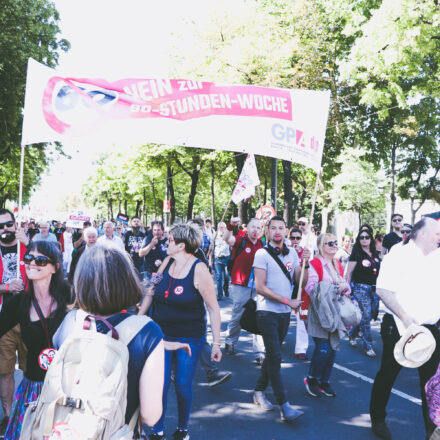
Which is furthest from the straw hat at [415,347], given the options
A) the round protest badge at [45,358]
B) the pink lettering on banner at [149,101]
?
the pink lettering on banner at [149,101]

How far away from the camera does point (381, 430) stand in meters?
3.91

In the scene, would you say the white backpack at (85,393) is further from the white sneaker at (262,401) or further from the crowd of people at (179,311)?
the white sneaker at (262,401)

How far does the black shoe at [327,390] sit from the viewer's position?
4.86 metres

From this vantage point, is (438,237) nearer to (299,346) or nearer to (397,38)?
(299,346)

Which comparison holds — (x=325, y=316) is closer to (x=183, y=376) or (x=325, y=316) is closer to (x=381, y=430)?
(x=381, y=430)

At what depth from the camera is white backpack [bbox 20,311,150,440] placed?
62.5 inches

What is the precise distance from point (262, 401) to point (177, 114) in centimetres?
322

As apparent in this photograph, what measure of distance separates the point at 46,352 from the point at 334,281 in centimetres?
345

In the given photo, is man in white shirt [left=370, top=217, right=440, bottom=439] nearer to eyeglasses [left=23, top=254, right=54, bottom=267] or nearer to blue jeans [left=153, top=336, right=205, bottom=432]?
blue jeans [left=153, top=336, right=205, bottom=432]

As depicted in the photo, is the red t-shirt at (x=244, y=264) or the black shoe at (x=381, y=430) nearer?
the black shoe at (x=381, y=430)

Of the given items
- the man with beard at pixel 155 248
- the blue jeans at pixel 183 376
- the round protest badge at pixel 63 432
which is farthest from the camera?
the man with beard at pixel 155 248

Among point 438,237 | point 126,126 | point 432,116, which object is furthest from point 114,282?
point 432,116

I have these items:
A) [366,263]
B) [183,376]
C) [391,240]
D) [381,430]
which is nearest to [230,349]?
[366,263]

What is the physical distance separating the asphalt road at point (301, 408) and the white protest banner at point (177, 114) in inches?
104
